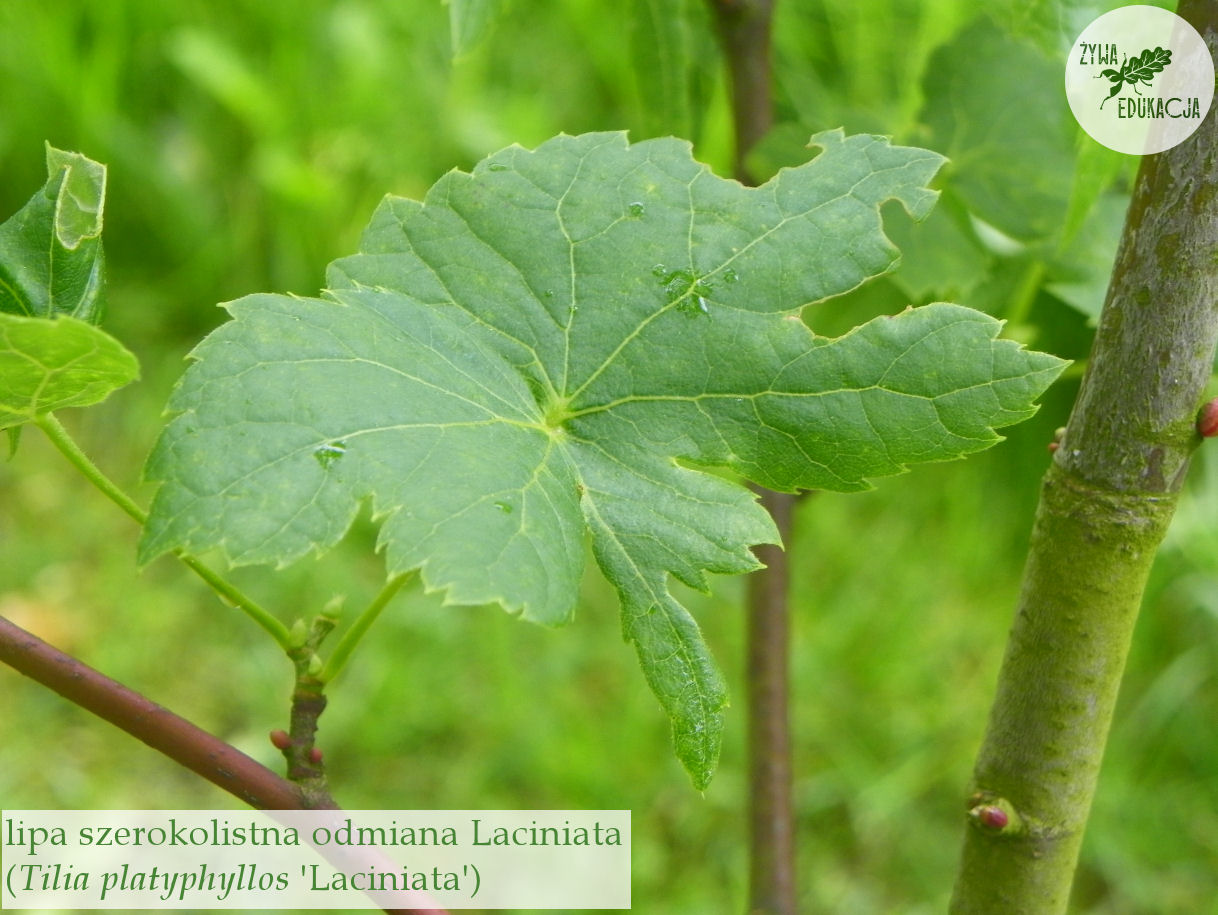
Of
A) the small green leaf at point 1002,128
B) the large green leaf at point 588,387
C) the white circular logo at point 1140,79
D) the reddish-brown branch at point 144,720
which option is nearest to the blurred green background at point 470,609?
the small green leaf at point 1002,128

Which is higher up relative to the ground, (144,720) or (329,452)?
(329,452)

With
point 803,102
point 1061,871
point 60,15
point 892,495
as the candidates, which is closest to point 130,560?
point 60,15

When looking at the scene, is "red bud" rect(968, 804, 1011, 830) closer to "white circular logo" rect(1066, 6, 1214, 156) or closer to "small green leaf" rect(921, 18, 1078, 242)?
"white circular logo" rect(1066, 6, 1214, 156)

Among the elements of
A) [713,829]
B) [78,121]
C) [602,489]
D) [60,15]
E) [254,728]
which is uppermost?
[60,15]

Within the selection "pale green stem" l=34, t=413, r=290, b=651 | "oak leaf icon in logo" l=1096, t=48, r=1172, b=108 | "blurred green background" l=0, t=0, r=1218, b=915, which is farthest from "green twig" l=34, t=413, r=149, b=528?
"blurred green background" l=0, t=0, r=1218, b=915

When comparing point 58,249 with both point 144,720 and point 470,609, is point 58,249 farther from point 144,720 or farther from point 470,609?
point 470,609

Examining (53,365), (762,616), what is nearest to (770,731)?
(762,616)

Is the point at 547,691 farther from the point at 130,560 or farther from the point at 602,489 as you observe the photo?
the point at 602,489
